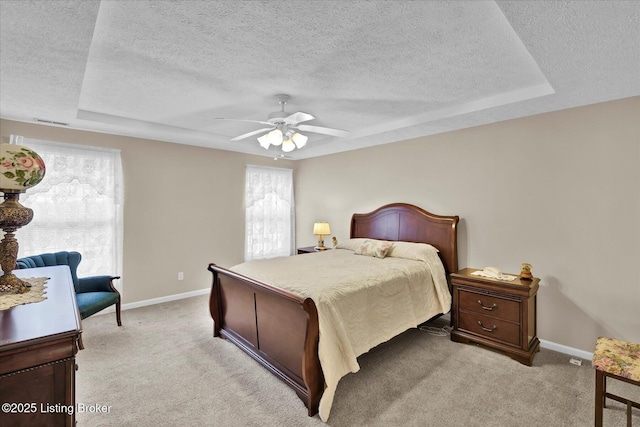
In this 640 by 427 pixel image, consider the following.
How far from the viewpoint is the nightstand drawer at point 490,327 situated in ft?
9.15

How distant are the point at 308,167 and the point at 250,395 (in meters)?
4.29

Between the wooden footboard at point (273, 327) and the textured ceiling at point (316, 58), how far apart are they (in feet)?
5.79

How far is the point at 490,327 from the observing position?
9.66 feet

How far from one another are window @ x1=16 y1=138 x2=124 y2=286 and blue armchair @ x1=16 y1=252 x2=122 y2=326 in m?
0.43

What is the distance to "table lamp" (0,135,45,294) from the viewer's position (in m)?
1.38

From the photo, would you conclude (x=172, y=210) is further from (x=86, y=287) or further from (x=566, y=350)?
(x=566, y=350)

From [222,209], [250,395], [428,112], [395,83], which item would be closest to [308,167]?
→ [222,209]

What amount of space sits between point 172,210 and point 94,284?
1430 millimetres

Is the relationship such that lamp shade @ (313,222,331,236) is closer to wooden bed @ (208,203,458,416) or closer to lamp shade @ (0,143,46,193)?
wooden bed @ (208,203,458,416)

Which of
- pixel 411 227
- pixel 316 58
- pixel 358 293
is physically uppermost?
pixel 316 58

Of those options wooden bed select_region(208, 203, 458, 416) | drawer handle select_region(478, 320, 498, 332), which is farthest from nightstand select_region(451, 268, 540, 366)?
wooden bed select_region(208, 203, 458, 416)

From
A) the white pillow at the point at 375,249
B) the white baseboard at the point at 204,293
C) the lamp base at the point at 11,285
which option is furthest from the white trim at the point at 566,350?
the lamp base at the point at 11,285

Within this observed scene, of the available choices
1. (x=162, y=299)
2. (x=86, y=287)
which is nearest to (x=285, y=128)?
(x=86, y=287)

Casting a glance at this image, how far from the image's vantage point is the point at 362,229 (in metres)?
4.71
